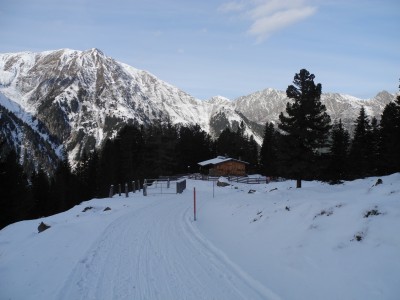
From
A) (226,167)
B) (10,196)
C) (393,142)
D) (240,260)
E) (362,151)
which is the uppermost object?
(393,142)

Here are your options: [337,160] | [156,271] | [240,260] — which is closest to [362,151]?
[337,160]

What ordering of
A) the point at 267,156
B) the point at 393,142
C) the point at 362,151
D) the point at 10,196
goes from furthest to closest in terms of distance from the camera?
the point at 267,156 < the point at 362,151 < the point at 393,142 < the point at 10,196

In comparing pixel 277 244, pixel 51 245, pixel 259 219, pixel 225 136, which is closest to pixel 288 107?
pixel 259 219

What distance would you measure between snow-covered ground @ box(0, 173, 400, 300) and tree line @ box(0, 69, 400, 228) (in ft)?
69.2

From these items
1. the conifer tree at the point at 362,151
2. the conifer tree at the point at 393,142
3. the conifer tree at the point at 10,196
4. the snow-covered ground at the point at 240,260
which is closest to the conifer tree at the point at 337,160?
the conifer tree at the point at 362,151

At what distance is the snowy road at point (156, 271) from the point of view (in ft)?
24.0

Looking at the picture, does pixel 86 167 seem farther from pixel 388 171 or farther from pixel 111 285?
pixel 111 285

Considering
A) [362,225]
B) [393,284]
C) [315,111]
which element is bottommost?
[393,284]

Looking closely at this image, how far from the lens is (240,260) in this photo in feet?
32.7

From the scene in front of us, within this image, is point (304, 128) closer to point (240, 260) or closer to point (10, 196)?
point (240, 260)

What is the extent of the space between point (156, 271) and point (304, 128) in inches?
1054

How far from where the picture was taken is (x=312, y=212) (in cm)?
1095

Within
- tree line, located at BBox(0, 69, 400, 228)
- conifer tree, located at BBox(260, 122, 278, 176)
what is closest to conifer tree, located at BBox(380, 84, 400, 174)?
tree line, located at BBox(0, 69, 400, 228)

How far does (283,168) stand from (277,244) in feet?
78.8
